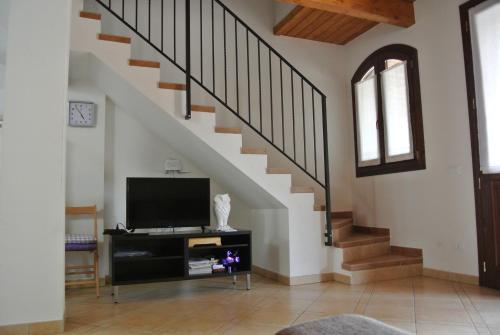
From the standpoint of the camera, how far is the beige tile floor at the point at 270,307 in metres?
2.68

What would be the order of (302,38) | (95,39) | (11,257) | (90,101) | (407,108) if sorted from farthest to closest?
(302,38)
(407,108)
(90,101)
(95,39)
(11,257)

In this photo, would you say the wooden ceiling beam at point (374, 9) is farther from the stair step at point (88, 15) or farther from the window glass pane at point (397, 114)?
the stair step at point (88, 15)

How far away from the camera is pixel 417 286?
12.5 feet

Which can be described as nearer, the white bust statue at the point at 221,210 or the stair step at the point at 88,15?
the stair step at the point at 88,15

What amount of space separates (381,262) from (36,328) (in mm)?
3158

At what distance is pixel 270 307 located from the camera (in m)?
3.19

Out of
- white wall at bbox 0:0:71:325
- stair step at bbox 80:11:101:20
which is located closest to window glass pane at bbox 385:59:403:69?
stair step at bbox 80:11:101:20

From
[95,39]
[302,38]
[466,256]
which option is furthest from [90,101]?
[466,256]

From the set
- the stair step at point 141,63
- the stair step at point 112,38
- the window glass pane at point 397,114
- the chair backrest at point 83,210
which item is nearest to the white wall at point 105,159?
the chair backrest at point 83,210

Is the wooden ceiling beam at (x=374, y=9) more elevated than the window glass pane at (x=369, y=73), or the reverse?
the wooden ceiling beam at (x=374, y=9)

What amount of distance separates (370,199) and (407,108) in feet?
4.06

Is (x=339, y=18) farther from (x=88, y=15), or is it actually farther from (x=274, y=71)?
(x=88, y=15)

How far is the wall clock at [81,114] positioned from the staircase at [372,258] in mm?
2870

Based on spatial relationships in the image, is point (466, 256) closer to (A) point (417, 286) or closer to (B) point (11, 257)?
(A) point (417, 286)
